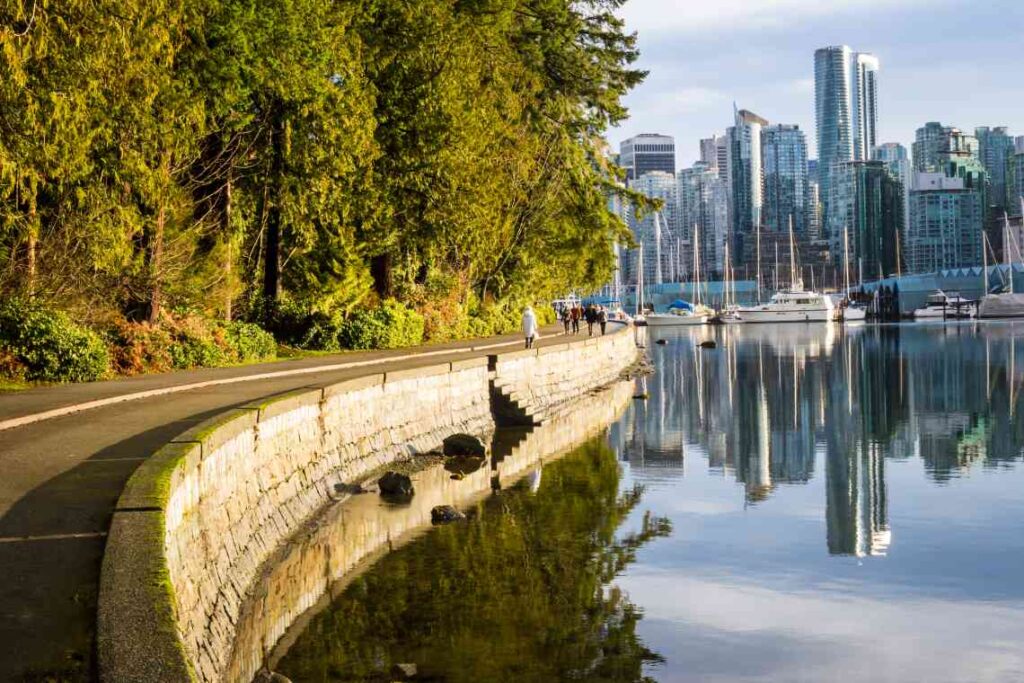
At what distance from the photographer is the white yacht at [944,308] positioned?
168m

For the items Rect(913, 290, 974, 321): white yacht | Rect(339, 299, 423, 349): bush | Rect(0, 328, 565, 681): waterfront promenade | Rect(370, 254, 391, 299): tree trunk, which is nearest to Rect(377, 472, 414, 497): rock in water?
Rect(0, 328, 565, 681): waterfront promenade

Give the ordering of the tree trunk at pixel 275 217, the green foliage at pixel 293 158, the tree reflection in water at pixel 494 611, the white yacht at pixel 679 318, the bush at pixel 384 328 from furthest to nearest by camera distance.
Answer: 1. the white yacht at pixel 679 318
2. the bush at pixel 384 328
3. the tree trunk at pixel 275 217
4. the green foliage at pixel 293 158
5. the tree reflection in water at pixel 494 611

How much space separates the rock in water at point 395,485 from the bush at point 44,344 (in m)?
7.81

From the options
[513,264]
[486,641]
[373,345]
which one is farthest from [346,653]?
[513,264]

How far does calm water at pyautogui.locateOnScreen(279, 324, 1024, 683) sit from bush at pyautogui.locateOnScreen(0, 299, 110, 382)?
31.2 ft

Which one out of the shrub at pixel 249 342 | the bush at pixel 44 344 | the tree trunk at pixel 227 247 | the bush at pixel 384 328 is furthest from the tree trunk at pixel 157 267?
the bush at pixel 384 328

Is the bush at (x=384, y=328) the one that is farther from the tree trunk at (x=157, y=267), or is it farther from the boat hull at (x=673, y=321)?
the boat hull at (x=673, y=321)

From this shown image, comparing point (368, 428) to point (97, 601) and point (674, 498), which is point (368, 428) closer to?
point (674, 498)

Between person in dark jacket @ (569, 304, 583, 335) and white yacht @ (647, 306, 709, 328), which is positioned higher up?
person in dark jacket @ (569, 304, 583, 335)

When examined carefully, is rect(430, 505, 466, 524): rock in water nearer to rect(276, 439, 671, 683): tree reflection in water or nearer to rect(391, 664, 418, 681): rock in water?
rect(276, 439, 671, 683): tree reflection in water

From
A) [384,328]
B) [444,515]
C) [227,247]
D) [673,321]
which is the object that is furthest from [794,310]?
[444,515]

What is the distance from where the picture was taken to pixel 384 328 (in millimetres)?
43875

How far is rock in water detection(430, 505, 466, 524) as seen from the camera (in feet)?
67.3

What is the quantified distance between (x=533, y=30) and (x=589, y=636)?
4819 cm
